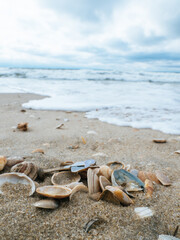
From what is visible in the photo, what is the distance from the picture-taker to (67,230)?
1015mm

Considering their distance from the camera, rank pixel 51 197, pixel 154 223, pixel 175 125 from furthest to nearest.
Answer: pixel 175 125 → pixel 51 197 → pixel 154 223

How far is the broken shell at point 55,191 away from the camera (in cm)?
119

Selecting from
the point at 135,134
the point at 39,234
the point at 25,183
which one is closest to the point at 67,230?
the point at 39,234

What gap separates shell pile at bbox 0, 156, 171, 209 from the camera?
120cm

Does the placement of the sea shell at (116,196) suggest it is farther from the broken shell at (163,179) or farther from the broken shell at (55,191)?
the broken shell at (163,179)

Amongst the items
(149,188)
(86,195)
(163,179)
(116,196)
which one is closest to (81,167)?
(86,195)

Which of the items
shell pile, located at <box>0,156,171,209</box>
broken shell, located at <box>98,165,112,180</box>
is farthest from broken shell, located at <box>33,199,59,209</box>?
broken shell, located at <box>98,165,112,180</box>

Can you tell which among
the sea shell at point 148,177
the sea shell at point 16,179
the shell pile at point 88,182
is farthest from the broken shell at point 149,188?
the sea shell at point 16,179

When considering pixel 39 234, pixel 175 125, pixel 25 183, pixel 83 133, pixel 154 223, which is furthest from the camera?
pixel 175 125

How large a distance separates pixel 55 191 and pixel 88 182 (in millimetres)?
251

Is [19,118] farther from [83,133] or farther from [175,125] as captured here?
[175,125]

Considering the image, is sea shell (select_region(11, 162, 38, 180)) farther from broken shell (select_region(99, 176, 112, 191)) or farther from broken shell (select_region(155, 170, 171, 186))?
broken shell (select_region(155, 170, 171, 186))

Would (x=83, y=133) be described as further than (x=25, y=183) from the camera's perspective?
Yes

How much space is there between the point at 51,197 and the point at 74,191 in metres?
0.16
